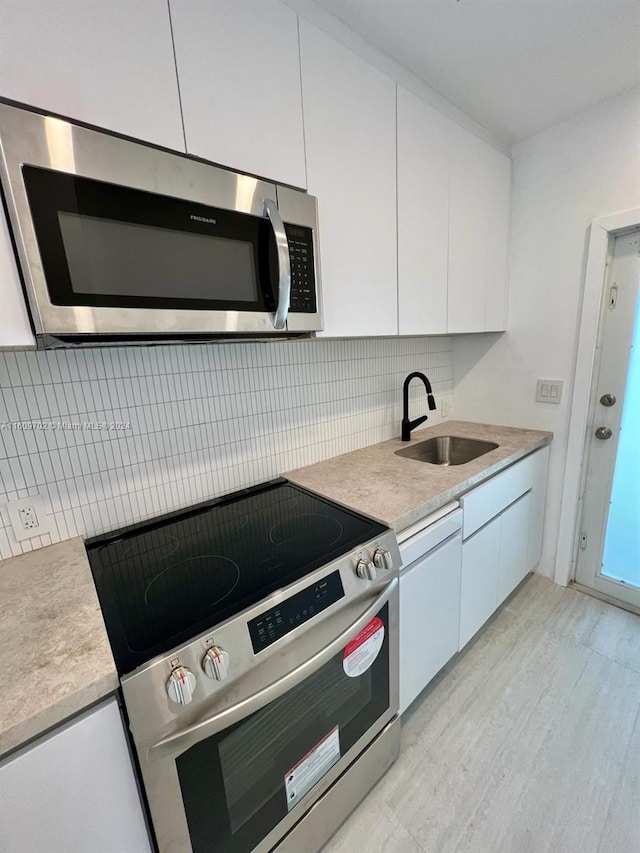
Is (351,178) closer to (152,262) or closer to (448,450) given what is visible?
(152,262)

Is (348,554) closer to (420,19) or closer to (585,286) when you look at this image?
(420,19)

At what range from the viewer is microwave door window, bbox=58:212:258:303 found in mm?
714

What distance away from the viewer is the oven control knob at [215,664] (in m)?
0.69

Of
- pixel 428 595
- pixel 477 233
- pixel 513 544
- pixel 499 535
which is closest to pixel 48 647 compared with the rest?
pixel 428 595

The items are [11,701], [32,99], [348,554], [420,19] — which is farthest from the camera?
[420,19]

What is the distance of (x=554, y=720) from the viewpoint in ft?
4.61

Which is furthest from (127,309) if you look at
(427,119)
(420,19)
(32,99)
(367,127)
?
(427,119)

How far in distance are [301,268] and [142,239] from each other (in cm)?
42

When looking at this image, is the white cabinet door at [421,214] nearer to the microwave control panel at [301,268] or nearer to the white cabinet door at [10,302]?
the microwave control panel at [301,268]

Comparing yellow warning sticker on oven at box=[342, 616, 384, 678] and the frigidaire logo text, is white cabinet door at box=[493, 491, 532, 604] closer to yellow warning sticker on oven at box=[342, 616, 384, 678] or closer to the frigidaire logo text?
yellow warning sticker on oven at box=[342, 616, 384, 678]

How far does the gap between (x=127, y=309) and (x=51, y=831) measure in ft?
3.07

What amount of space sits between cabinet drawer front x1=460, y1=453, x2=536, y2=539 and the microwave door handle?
99 centimetres

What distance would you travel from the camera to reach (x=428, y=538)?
1232 mm

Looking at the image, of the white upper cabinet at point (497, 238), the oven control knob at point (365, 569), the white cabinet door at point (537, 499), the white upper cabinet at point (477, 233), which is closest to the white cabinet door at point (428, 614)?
the oven control knob at point (365, 569)
